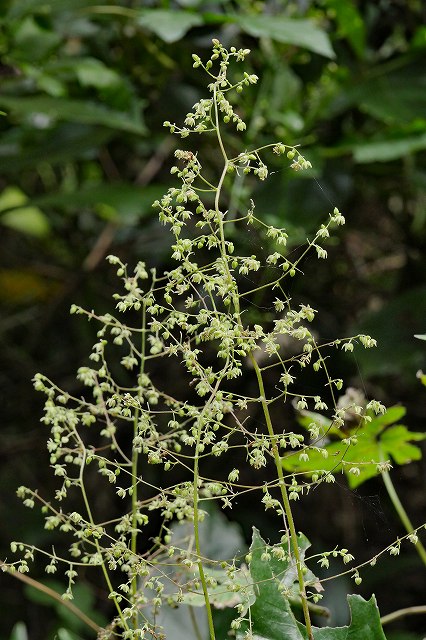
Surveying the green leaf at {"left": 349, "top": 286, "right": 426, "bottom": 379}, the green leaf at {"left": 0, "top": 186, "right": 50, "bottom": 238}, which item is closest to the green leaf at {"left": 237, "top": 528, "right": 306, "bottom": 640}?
the green leaf at {"left": 349, "top": 286, "right": 426, "bottom": 379}

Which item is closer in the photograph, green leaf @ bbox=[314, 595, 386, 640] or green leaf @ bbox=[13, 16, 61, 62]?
green leaf @ bbox=[314, 595, 386, 640]

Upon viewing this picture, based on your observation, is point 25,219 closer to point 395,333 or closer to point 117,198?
point 117,198

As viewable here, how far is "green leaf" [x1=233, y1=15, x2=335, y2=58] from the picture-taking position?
0.95 m

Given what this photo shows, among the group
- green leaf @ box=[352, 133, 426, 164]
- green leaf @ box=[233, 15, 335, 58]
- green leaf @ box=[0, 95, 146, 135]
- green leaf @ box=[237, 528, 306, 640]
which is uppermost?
green leaf @ box=[233, 15, 335, 58]

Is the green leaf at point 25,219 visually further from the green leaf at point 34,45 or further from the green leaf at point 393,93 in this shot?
the green leaf at point 393,93

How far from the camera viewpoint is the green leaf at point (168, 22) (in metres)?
0.93

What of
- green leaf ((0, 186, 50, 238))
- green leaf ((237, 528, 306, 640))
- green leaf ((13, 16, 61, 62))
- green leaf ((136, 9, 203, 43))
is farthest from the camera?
green leaf ((0, 186, 50, 238))

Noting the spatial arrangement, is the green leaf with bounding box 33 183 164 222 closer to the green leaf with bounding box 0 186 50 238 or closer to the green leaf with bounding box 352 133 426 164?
the green leaf with bounding box 352 133 426 164

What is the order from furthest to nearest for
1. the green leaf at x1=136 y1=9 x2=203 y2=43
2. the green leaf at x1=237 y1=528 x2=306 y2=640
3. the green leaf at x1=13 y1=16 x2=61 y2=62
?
the green leaf at x1=13 y1=16 x2=61 y2=62 → the green leaf at x1=136 y1=9 x2=203 y2=43 → the green leaf at x1=237 y1=528 x2=306 y2=640

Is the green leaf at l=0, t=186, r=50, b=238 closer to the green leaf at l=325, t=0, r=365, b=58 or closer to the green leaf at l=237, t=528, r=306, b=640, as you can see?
the green leaf at l=325, t=0, r=365, b=58

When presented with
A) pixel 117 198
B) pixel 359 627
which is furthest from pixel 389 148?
pixel 359 627

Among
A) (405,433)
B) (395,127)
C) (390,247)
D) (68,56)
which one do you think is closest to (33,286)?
(68,56)

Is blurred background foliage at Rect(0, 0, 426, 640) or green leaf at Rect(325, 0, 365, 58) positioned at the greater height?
green leaf at Rect(325, 0, 365, 58)

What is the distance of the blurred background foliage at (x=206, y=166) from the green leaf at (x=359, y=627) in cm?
36
